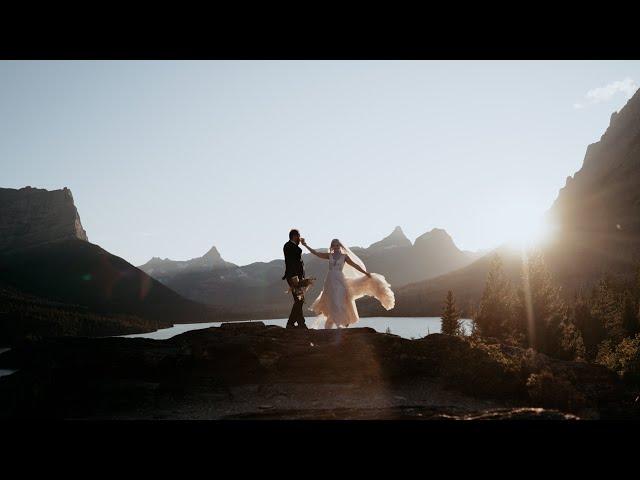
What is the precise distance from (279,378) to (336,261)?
4.96m

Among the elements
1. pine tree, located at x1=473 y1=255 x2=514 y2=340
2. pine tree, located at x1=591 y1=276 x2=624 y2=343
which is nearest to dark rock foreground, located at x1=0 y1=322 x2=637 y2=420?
pine tree, located at x1=473 y1=255 x2=514 y2=340

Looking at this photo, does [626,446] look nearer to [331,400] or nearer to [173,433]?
[173,433]

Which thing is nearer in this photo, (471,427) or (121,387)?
(471,427)

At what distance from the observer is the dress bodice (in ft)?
59.5

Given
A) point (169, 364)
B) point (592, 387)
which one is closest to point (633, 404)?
point (592, 387)

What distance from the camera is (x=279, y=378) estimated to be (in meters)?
15.7

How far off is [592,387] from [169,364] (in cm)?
1520

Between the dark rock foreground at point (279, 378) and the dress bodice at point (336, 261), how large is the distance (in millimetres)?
2505

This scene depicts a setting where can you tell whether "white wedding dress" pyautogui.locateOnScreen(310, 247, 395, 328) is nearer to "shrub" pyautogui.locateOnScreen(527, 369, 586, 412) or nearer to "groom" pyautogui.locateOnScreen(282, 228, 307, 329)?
"groom" pyautogui.locateOnScreen(282, 228, 307, 329)

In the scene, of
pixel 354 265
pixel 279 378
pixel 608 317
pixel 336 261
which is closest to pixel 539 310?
pixel 608 317

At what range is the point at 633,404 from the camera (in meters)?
16.2

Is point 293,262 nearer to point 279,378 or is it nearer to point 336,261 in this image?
point 336,261
